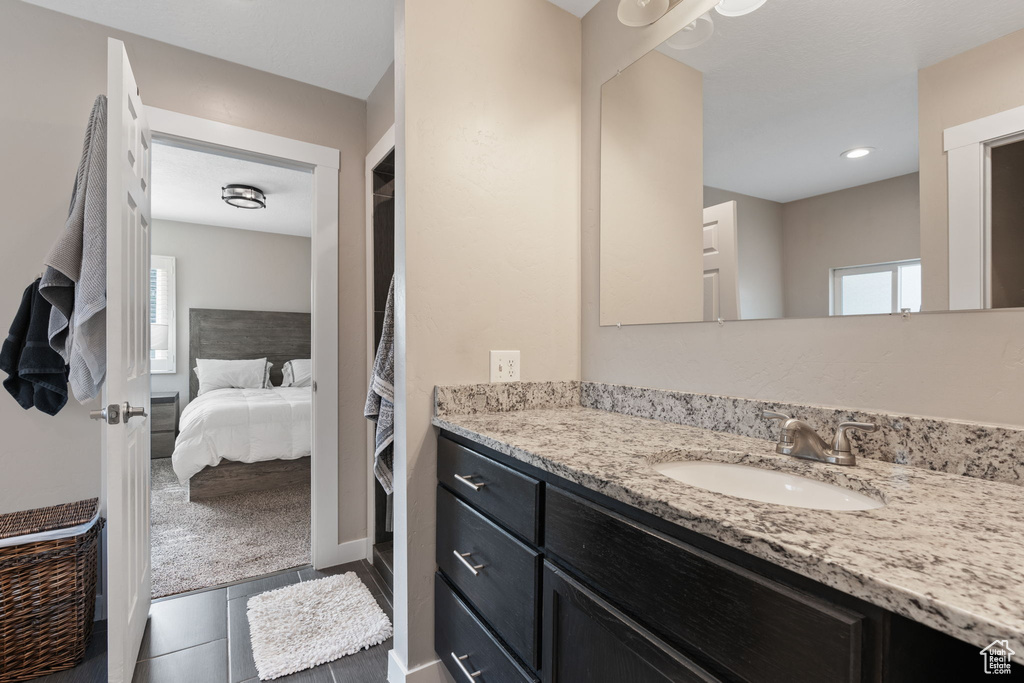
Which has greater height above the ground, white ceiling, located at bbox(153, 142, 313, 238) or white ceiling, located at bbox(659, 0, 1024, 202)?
white ceiling, located at bbox(153, 142, 313, 238)

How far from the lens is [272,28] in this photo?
199 centimetres

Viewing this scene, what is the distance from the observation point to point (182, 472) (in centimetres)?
331

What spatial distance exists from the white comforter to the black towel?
156cm

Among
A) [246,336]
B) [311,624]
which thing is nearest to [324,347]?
[311,624]

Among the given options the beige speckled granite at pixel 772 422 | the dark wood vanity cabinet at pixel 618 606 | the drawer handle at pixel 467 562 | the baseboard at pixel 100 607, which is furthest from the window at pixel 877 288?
the baseboard at pixel 100 607

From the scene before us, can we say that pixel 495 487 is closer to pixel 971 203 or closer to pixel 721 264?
pixel 721 264

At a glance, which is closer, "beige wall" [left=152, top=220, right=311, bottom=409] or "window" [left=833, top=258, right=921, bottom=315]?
"window" [left=833, top=258, right=921, bottom=315]

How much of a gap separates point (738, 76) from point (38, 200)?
2673 mm

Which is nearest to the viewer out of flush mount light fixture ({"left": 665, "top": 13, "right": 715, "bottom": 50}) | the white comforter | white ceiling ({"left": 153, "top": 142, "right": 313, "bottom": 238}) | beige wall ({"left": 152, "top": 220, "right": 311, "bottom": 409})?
flush mount light fixture ({"left": 665, "top": 13, "right": 715, "bottom": 50})

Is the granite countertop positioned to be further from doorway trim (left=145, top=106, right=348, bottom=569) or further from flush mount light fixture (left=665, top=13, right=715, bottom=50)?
doorway trim (left=145, top=106, right=348, bottom=569)

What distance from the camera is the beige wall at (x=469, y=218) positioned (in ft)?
4.73

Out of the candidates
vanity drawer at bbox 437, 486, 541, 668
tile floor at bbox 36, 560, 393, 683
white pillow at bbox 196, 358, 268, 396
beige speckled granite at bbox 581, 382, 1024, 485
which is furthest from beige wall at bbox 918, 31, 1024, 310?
white pillow at bbox 196, 358, 268, 396

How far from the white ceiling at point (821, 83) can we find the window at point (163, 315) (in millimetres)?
6041

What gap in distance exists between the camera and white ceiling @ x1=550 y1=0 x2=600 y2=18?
1.71 meters
